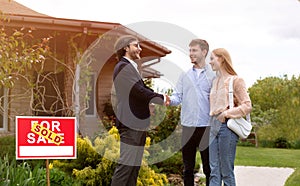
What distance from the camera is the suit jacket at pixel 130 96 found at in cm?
469

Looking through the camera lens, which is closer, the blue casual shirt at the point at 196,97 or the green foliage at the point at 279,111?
the blue casual shirt at the point at 196,97

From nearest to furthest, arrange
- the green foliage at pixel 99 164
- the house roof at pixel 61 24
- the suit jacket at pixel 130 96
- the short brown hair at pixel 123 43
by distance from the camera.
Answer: the suit jacket at pixel 130 96, the short brown hair at pixel 123 43, the green foliage at pixel 99 164, the house roof at pixel 61 24

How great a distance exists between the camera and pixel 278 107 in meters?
22.5

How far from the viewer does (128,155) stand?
4707mm

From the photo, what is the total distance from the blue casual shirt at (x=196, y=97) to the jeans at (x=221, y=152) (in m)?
0.20

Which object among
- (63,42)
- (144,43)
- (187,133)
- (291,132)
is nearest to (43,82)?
(63,42)

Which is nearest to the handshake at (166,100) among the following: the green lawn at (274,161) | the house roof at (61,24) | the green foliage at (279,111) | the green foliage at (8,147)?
the green foliage at (8,147)

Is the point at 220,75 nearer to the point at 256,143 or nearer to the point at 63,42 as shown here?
the point at 63,42

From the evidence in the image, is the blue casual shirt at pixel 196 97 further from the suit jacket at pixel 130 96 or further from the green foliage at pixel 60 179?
the green foliage at pixel 60 179

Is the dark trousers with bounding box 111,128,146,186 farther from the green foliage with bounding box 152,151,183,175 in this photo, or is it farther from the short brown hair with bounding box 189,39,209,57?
the green foliage with bounding box 152,151,183,175

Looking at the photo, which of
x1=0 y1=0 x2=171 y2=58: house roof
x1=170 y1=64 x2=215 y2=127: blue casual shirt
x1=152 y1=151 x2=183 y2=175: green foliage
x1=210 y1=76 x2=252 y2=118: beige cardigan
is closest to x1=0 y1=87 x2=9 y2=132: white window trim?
x1=0 y1=0 x2=171 y2=58: house roof

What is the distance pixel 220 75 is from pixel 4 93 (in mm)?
7077

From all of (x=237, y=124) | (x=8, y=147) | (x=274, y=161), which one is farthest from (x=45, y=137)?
(x=274, y=161)

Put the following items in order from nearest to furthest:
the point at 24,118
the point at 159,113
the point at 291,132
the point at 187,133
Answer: the point at 24,118 → the point at 187,133 → the point at 159,113 → the point at 291,132
